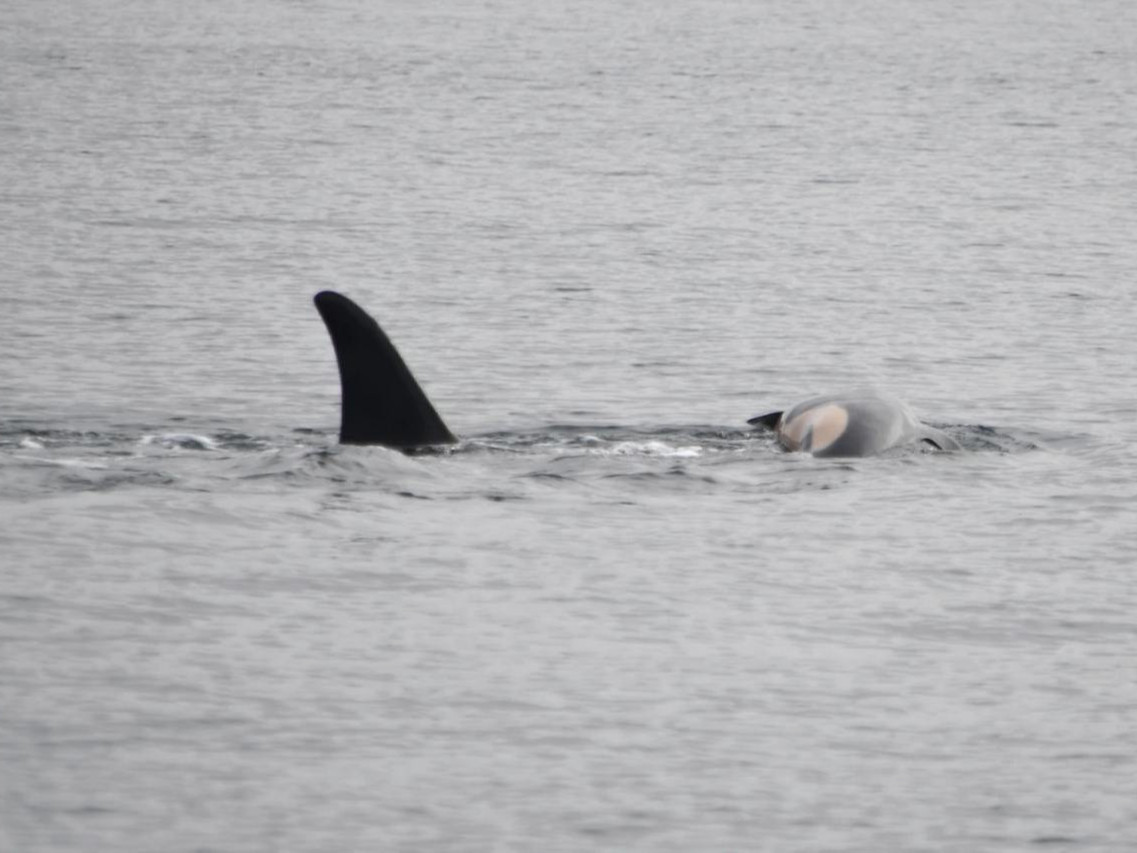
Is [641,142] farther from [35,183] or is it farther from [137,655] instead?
[137,655]

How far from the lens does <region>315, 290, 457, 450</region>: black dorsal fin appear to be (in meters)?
15.5

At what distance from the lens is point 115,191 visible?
36.7 metres

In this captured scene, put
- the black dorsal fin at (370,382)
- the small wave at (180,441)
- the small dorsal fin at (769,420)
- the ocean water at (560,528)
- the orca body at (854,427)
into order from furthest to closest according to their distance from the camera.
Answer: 1. the small dorsal fin at (769,420)
2. the small wave at (180,441)
3. the orca body at (854,427)
4. the black dorsal fin at (370,382)
5. the ocean water at (560,528)

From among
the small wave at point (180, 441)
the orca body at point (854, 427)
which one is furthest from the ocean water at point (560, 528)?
the orca body at point (854, 427)

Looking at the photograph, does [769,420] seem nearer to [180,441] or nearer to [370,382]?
[370,382]

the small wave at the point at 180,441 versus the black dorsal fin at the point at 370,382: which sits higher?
the black dorsal fin at the point at 370,382

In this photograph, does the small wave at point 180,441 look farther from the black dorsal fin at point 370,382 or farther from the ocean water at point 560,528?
the black dorsal fin at point 370,382

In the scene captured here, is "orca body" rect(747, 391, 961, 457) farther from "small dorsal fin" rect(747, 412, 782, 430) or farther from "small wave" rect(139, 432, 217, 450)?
"small wave" rect(139, 432, 217, 450)

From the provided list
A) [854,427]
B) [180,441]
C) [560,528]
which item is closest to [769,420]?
[854,427]

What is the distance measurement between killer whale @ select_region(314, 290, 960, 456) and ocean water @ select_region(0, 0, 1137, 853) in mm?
209

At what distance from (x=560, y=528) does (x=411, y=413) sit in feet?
5.57

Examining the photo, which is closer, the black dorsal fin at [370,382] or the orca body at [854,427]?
the black dorsal fin at [370,382]

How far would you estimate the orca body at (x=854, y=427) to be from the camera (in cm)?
1675

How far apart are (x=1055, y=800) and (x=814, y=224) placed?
27843 millimetres
